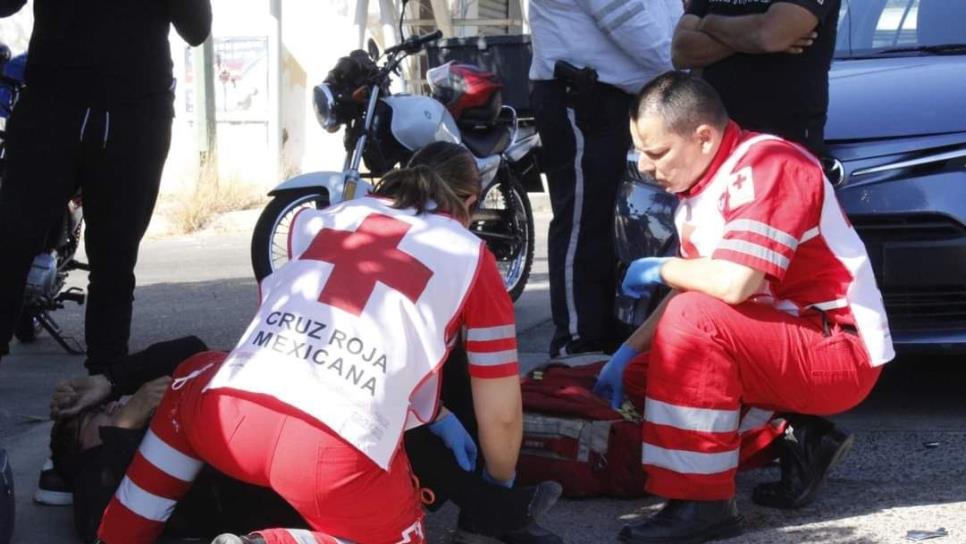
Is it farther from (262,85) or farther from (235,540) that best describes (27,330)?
(262,85)

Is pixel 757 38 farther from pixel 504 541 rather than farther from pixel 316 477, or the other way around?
pixel 316 477

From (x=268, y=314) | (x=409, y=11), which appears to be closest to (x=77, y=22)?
(x=268, y=314)

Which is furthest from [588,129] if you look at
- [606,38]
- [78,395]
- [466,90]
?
[78,395]

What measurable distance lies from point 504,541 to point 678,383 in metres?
0.57

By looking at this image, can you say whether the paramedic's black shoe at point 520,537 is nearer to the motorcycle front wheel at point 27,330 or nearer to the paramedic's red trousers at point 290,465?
the paramedic's red trousers at point 290,465

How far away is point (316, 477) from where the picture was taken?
9.69 feet

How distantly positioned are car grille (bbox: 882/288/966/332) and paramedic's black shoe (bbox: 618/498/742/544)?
112 cm

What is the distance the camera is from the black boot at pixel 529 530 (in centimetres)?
338

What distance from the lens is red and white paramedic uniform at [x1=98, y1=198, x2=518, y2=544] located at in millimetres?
2975

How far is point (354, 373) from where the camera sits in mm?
2996

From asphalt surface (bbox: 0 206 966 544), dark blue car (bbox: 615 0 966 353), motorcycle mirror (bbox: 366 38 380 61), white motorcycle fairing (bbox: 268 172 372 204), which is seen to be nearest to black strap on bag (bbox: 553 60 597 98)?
dark blue car (bbox: 615 0 966 353)

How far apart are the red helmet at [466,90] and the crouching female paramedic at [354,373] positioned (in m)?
3.58

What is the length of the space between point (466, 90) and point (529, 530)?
373cm

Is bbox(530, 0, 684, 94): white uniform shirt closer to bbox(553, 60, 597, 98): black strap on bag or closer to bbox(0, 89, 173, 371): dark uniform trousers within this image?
bbox(553, 60, 597, 98): black strap on bag
